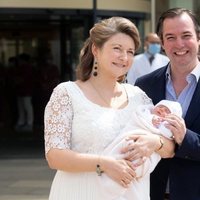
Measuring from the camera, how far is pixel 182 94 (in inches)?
119

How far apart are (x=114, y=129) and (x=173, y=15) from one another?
27.3 inches

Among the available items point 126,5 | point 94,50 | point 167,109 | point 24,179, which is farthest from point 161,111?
point 126,5

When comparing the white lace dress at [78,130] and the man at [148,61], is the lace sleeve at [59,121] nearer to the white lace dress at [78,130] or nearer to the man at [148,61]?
the white lace dress at [78,130]

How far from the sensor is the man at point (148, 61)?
8.87 meters

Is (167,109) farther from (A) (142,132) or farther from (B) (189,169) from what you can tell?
(B) (189,169)

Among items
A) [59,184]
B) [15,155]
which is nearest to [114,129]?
[59,184]

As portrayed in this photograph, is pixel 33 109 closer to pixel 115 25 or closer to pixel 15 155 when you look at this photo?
pixel 15 155

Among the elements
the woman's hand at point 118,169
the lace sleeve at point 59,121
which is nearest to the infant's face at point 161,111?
the woman's hand at point 118,169

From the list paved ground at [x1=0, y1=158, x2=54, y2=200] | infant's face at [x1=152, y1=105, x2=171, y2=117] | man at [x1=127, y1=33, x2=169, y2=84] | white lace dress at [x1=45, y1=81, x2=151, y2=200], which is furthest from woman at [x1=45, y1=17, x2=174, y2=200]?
man at [x1=127, y1=33, x2=169, y2=84]

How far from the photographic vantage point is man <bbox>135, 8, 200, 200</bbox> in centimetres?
288

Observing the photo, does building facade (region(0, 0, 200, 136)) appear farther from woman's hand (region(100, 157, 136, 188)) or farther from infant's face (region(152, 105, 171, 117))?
woman's hand (region(100, 157, 136, 188))

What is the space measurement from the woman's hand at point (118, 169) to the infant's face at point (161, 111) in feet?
0.93

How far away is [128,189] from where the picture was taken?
2666mm

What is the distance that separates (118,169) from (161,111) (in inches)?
14.1
